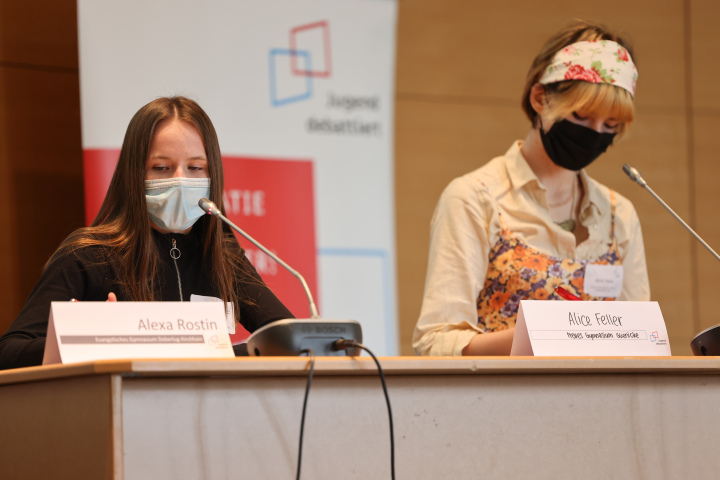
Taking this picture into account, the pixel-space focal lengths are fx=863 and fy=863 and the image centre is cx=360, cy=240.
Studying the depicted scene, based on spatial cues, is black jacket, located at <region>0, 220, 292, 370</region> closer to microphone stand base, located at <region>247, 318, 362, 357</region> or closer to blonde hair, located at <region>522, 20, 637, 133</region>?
microphone stand base, located at <region>247, 318, 362, 357</region>

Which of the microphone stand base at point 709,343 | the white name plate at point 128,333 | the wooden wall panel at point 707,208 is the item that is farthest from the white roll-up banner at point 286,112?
the wooden wall panel at point 707,208

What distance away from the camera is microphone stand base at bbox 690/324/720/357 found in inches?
55.9

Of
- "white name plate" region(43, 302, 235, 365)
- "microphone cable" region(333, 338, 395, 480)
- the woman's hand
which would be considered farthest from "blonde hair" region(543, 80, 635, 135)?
"white name plate" region(43, 302, 235, 365)

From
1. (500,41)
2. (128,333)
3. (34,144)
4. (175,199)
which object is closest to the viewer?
(128,333)

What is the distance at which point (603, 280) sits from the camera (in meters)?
2.01

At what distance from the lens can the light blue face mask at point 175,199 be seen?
1582mm

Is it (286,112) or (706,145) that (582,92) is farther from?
(706,145)

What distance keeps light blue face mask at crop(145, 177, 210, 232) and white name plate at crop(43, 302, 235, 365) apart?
476 mm

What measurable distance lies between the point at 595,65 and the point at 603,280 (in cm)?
50

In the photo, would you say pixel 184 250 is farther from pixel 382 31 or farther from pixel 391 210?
pixel 382 31

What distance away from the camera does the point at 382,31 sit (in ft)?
9.41

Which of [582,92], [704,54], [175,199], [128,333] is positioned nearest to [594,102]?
[582,92]

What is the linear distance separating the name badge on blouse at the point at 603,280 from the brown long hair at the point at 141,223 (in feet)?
2.66

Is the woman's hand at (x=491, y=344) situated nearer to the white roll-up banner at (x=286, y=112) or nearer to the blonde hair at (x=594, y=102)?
the blonde hair at (x=594, y=102)
